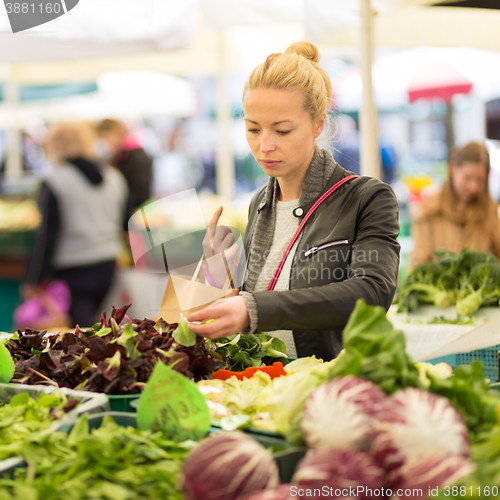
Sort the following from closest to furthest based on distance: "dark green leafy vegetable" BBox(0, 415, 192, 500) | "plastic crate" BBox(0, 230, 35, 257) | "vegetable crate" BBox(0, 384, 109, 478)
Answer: "dark green leafy vegetable" BBox(0, 415, 192, 500), "vegetable crate" BBox(0, 384, 109, 478), "plastic crate" BBox(0, 230, 35, 257)

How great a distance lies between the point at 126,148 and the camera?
6.47 m

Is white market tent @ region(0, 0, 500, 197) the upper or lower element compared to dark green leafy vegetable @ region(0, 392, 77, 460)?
upper

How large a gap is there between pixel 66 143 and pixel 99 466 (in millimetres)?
3791

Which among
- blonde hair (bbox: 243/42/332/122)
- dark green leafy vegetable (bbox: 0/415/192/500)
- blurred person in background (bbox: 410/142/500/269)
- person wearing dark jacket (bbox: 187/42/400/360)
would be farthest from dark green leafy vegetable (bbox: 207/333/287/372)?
blurred person in background (bbox: 410/142/500/269)

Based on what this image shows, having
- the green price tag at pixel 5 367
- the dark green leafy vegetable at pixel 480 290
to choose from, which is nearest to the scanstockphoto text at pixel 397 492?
the green price tag at pixel 5 367

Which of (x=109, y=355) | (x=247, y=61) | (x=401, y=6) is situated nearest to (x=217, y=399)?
(x=109, y=355)

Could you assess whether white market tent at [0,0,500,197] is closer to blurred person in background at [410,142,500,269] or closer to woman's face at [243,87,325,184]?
blurred person in background at [410,142,500,269]

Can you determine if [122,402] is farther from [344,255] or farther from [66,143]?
[66,143]

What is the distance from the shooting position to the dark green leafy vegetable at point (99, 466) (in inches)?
34.3

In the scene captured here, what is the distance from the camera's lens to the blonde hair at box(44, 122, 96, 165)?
14.3 ft

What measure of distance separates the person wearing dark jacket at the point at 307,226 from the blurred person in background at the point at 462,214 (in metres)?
2.08

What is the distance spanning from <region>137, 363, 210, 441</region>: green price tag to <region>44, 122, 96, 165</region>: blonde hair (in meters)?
3.66

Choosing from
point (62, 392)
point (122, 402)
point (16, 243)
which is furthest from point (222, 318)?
point (16, 243)

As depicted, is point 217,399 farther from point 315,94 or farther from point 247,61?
point 247,61
